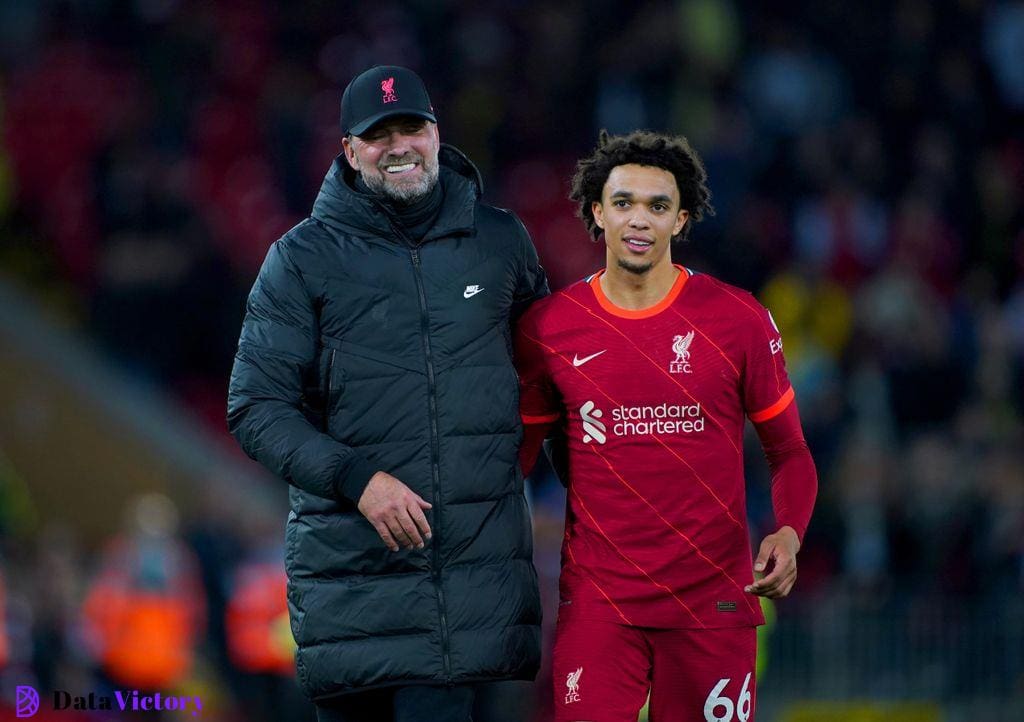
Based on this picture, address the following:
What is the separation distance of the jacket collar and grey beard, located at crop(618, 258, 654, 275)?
0.45 metres

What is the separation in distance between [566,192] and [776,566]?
8.60 m

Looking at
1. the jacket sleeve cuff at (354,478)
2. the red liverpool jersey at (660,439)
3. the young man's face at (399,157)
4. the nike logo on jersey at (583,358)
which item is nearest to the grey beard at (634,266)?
the red liverpool jersey at (660,439)

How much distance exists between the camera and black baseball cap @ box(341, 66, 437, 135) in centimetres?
559

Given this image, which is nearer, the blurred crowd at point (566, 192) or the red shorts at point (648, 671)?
the red shorts at point (648, 671)

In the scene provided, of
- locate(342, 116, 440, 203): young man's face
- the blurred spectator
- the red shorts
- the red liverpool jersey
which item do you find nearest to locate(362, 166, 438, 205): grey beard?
locate(342, 116, 440, 203): young man's face

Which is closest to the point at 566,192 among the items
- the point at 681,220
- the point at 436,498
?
the point at 681,220

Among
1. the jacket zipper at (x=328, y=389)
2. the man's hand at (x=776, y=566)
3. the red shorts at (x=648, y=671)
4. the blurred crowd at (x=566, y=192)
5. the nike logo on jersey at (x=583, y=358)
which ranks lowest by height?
the red shorts at (x=648, y=671)

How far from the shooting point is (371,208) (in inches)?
223

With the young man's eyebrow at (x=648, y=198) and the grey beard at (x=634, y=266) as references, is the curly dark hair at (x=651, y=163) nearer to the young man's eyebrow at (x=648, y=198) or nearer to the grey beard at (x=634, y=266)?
the young man's eyebrow at (x=648, y=198)

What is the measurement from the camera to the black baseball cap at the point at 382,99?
220 inches

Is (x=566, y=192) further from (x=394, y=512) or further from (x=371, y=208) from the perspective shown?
(x=394, y=512)

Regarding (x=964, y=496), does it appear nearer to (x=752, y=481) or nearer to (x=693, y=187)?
(x=752, y=481)

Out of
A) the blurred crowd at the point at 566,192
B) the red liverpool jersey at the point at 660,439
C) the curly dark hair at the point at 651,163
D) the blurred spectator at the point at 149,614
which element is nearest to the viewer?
the red liverpool jersey at the point at 660,439

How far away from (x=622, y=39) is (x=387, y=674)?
987cm
